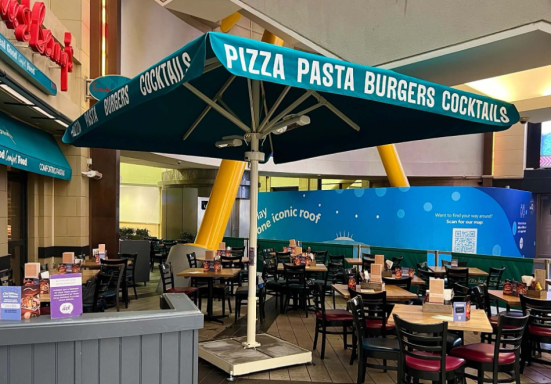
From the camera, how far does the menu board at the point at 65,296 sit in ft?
8.73

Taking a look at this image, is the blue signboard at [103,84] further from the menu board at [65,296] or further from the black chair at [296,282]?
the menu board at [65,296]

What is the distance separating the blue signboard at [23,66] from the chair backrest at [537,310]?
23.4 feet

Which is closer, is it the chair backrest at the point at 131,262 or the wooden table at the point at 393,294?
the wooden table at the point at 393,294

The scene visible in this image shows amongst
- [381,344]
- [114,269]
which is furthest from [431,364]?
[114,269]

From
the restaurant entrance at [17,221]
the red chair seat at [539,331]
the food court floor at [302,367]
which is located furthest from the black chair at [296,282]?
the restaurant entrance at [17,221]

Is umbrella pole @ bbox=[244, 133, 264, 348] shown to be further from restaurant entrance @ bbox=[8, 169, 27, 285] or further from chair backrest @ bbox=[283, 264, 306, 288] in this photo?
restaurant entrance @ bbox=[8, 169, 27, 285]

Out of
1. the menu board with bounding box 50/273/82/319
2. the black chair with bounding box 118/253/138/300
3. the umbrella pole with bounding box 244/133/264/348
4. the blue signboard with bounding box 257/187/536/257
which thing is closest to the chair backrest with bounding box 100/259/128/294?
the black chair with bounding box 118/253/138/300

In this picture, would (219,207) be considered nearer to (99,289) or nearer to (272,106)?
(99,289)

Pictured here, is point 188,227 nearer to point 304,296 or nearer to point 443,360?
point 304,296

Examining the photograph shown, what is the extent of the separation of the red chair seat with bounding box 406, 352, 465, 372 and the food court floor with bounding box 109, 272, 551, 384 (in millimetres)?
1079

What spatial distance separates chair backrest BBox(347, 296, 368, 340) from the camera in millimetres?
4645

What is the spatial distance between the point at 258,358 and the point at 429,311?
194cm

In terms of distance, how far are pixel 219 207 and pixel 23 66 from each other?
609 centimetres

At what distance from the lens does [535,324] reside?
5348 millimetres
